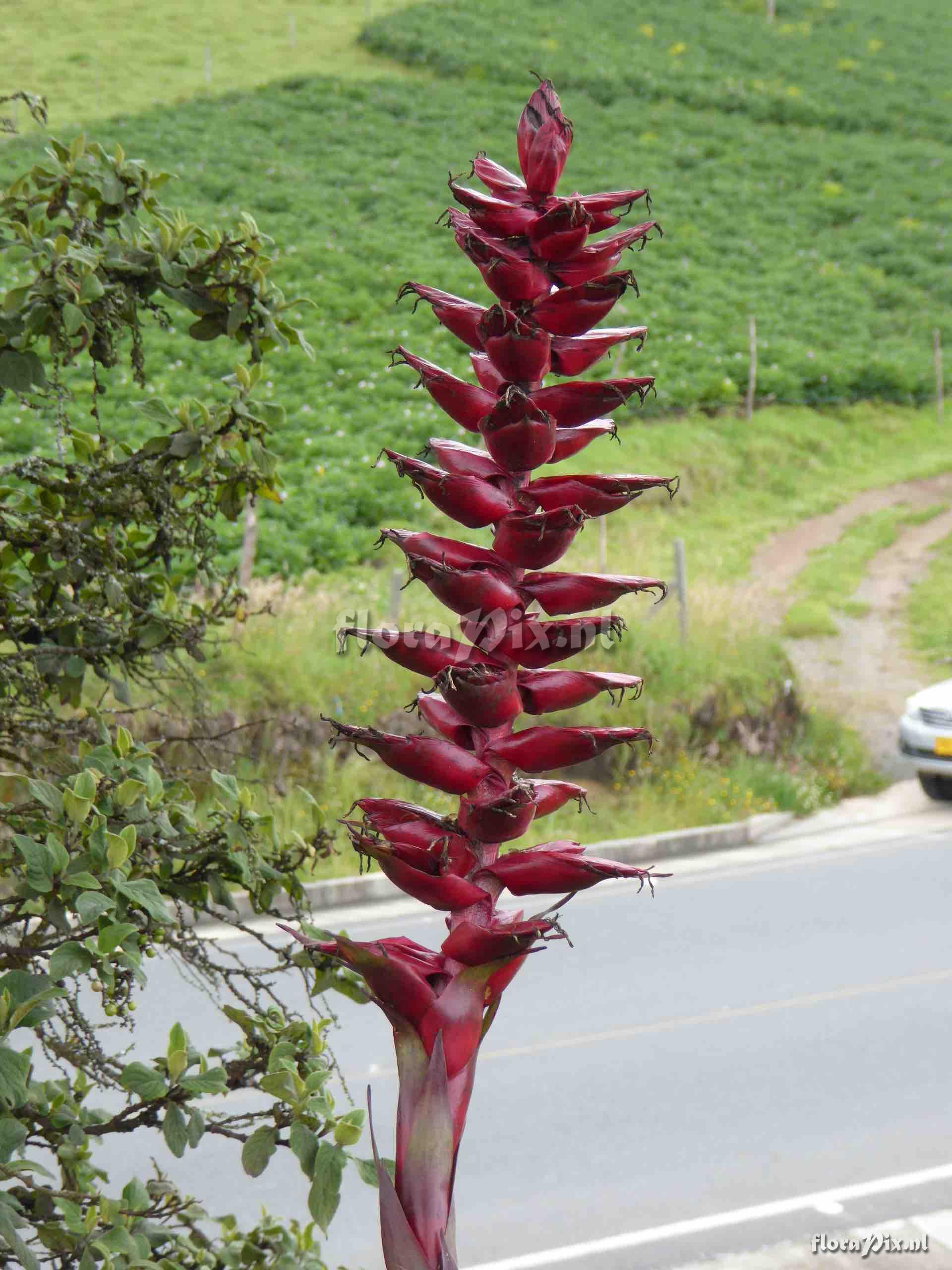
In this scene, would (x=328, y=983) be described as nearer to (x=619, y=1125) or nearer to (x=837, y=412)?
(x=619, y=1125)

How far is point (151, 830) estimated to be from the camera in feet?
8.91

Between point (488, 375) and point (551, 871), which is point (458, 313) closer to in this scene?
point (488, 375)

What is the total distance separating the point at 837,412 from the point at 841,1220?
73.5ft

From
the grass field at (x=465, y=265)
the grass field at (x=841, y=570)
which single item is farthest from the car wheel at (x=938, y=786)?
the grass field at (x=465, y=265)

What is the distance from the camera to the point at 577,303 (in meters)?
1.28

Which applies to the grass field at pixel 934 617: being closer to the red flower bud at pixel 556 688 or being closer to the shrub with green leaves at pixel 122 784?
the shrub with green leaves at pixel 122 784

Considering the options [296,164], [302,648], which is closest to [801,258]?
[296,164]

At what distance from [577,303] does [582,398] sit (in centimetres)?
9

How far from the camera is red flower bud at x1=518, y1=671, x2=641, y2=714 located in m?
1.26

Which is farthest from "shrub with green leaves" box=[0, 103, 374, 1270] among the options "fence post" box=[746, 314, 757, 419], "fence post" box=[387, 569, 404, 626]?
"fence post" box=[746, 314, 757, 419]

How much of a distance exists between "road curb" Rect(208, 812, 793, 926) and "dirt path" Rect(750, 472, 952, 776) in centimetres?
242

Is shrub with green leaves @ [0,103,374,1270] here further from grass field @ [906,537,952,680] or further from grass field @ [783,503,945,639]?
grass field @ [783,503,945,639]

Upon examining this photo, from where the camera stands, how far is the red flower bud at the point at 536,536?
120 cm

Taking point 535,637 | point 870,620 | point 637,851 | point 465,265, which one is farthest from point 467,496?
point 465,265
